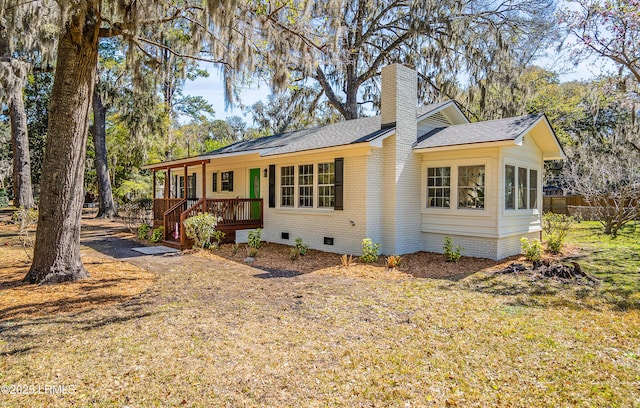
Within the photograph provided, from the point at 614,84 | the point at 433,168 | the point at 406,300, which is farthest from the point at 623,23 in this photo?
the point at 406,300

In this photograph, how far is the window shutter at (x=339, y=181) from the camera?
10.3 m

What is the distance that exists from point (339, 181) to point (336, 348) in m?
6.57

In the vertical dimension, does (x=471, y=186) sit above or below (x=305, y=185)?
below

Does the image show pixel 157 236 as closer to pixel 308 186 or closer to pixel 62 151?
pixel 308 186

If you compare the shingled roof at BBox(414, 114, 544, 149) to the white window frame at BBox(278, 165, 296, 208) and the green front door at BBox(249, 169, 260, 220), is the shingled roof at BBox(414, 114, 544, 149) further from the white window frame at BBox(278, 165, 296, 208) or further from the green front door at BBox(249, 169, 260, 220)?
the green front door at BBox(249, 169, 260, 220)

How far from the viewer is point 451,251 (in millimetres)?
9477

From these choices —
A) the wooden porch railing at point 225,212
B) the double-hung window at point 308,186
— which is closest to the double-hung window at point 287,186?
the double-hung window at point 308,186

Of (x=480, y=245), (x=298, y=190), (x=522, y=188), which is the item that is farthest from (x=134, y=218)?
(x=522, y=188)

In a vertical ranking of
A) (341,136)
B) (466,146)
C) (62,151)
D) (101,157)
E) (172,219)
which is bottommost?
(172,219)

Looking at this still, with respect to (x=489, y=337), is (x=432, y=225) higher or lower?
higher

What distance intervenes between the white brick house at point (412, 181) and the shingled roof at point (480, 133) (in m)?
0.03

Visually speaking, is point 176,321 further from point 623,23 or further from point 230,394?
point 623,23

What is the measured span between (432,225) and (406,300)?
482cm

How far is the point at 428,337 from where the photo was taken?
4.50 m
